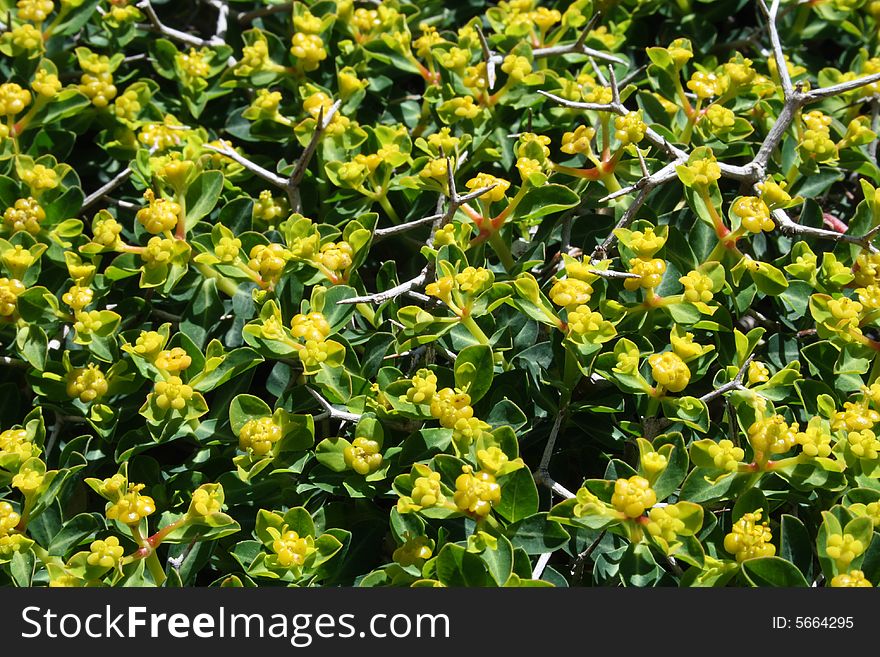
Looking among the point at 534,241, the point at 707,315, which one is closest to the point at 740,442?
the point at 707,315

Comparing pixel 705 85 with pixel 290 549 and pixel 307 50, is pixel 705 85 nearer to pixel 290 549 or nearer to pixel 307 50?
pixel 307 50

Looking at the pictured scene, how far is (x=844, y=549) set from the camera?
1.60m

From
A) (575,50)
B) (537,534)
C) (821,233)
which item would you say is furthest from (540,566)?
(575,50)

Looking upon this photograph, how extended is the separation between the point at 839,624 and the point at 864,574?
12cm

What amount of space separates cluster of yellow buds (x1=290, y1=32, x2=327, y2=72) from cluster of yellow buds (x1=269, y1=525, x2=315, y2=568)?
1217mm

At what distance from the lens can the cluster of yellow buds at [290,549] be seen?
5.67 ft

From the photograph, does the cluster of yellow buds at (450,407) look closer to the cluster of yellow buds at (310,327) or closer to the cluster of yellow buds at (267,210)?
the cluster of yellow buds at (310,327)

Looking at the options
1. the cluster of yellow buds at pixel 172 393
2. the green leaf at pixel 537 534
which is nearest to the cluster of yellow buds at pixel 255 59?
the cluster of yellow buds at pixel 172 393

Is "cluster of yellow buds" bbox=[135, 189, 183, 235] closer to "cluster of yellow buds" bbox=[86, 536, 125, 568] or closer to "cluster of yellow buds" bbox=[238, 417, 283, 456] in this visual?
"cluster of yellow buds" bbox=[238, 417, 283, 456]

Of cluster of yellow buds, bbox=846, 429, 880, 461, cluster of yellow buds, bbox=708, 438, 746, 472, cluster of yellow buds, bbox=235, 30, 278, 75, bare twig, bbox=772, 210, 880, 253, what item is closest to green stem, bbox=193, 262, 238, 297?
cluster of yellow buds, bbox=235, 30, 278, 75

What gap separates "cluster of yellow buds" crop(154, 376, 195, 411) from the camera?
1864 millimetres

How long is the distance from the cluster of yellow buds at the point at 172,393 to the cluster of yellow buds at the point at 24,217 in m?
0.57

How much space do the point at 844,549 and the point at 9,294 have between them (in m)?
1.66

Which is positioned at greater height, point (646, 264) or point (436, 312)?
point (646, 264)
